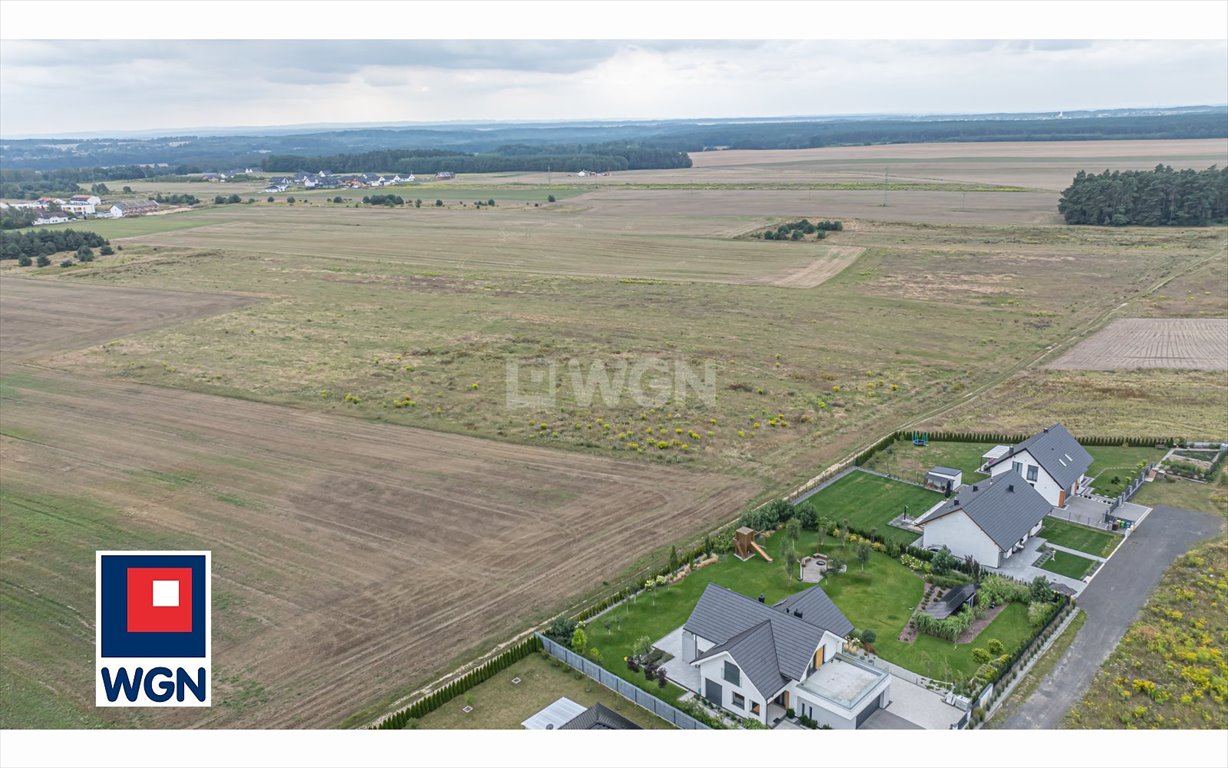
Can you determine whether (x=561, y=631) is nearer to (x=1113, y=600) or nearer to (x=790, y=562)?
(x=790, y=562)

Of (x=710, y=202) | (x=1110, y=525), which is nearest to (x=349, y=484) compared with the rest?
(x=1110, y=525)

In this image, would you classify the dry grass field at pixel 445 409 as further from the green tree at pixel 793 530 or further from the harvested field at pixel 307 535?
the green tree at pixel 793 530

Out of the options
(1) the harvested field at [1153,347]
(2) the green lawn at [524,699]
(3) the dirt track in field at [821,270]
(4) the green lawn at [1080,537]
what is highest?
(3) the dirt track in field at [821,270]

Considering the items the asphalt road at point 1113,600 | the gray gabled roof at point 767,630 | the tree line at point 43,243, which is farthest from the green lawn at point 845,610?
the tree line at point 43,243

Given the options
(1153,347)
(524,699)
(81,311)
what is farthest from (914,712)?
(81,311)

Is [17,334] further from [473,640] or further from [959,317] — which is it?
[959,317]
